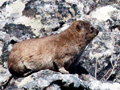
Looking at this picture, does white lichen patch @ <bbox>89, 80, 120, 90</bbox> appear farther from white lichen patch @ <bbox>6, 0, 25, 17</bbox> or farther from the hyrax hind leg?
white lichen patch @ <bbox>6, 0, 25, 17</bbox>

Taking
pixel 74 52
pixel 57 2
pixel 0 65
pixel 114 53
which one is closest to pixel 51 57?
pixel 74 52

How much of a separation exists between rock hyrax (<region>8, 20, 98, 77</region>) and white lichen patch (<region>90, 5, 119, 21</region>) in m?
1.96

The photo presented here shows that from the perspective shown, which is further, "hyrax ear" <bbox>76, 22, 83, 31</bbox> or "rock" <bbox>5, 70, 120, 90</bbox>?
"hyrax ear" <bbox>76, 22, 83, 31</bbox>

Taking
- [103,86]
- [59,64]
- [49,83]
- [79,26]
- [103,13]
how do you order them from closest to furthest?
[49,83] → [103,86] → [59,64] → [79,26] → [103,13]

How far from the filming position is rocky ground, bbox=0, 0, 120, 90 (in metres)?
9.33

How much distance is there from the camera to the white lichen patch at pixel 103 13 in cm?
1083

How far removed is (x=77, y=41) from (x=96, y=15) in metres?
2.06

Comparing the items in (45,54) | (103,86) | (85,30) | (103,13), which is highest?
(103,13)

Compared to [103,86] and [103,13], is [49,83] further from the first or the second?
[103,13]

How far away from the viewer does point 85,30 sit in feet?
30.5

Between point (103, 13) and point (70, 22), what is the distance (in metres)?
1.17

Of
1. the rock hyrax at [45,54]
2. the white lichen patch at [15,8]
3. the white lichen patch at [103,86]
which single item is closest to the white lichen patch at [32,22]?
the white lichen patch at [15,8]

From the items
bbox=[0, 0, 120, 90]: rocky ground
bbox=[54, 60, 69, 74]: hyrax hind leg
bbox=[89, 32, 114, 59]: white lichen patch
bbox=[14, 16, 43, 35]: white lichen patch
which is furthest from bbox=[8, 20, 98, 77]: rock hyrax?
bbox=[14, 16, 43, 35]: white lichen patch

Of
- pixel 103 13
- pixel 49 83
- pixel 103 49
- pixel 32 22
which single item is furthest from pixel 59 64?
pixel 103 13
